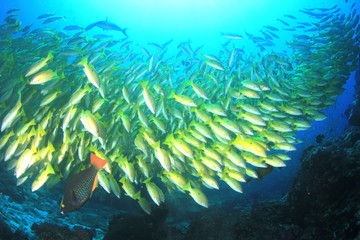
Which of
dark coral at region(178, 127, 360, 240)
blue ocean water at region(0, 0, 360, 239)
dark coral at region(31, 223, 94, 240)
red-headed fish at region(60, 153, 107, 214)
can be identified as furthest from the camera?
blue ocean water at region(0, 0, 360, 239)

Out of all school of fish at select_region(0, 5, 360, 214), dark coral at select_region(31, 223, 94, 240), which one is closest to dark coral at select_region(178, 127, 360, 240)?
school of fish at select_region(0, 5, 360, 214)

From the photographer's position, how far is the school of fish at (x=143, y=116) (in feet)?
13.5

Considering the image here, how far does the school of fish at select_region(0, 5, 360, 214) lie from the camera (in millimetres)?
4109

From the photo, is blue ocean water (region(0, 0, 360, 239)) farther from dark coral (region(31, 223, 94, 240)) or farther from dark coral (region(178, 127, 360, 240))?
dark coral (region(31, 223, 94, 240))

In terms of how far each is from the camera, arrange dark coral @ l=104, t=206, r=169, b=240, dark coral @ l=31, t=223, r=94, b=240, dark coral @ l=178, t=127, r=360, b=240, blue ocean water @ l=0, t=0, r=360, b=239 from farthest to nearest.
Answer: blue ocean water @ l=0, t=0, r=360, b=239
dark coral @ l=104, t=206, r=169, b=240
dark coral @ l=31, t=223, r=94, b=240
dark coral @ l=178, t=127, r=360, b=240

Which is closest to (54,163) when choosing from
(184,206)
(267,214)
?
(267,214)

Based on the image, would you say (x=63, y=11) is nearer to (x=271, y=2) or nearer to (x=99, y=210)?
(x=271, y=2)

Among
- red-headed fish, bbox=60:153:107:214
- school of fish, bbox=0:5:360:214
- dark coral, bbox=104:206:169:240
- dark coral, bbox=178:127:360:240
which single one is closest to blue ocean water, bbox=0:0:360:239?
school of fish, bbox=0:5:360:214

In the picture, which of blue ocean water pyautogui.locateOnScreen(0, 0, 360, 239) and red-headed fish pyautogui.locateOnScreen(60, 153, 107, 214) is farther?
blue ocean water pyautogui.locateOnScreen(0, 0, 360, 239)

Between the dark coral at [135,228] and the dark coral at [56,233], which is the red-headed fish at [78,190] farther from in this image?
the dark coral at [135,228]

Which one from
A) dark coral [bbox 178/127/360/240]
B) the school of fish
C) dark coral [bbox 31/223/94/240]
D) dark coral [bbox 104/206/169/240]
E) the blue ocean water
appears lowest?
dark coral [bbox 178/127/360/240]

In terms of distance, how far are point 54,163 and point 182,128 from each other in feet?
11.4

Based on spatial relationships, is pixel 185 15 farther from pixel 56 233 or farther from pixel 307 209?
pixel 56 233

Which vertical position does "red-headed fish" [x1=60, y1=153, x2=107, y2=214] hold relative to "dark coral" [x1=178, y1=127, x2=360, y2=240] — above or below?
above
